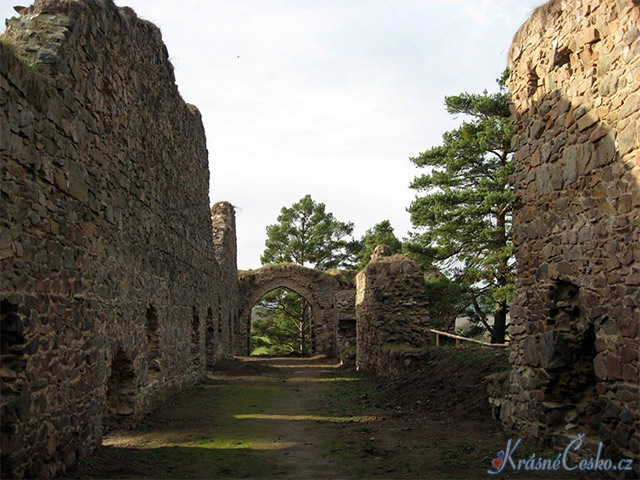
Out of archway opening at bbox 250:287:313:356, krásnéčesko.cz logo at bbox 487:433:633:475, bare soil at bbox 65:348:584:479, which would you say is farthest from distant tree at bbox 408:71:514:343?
archway opening at bbox 250:287:313:356

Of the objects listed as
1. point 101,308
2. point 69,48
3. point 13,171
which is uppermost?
point 69,48

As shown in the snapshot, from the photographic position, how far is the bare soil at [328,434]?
19.9 feet

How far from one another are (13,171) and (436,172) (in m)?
16.0

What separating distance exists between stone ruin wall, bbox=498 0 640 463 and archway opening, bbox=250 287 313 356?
3085 centimetres

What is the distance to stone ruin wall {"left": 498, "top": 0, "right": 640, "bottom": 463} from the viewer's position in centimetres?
522

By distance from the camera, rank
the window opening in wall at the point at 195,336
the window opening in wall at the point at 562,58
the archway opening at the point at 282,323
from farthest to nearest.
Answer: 1. the archway opening at the point at 282,323
2. the window opening in wall at the point at 195,336
3. the window opening in wall at the point at 562,58

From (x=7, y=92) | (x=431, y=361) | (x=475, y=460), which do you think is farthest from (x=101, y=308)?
(x=431, y=361)

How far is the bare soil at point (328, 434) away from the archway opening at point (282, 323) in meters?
25.5

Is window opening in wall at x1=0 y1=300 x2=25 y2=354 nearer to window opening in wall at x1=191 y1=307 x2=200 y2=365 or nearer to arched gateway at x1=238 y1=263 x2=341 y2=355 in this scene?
window opening in wall at x1=191 y1=307 x2=200 y2=365

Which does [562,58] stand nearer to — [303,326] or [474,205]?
[474,205]

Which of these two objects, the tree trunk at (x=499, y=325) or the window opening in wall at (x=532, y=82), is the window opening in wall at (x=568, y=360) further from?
the tree trunk at (x=499, y=325)

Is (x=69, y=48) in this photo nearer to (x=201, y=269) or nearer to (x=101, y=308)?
(x=101, y=308)

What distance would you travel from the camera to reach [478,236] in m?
17.7

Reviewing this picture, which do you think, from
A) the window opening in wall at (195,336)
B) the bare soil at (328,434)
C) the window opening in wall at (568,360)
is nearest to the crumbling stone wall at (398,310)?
the bare soil at (328,434)
